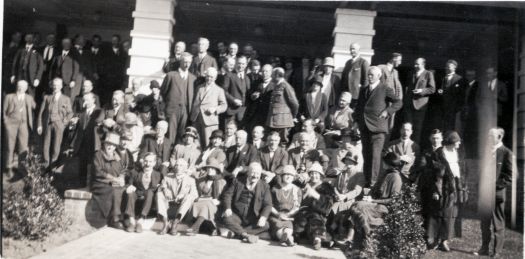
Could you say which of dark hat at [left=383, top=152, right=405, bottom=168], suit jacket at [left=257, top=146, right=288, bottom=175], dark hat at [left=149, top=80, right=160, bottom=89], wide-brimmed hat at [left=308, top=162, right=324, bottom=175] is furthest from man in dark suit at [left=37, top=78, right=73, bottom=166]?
dark hat at [left=383, top=152, right=405, bottom=168]

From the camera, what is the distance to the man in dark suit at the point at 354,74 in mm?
5820

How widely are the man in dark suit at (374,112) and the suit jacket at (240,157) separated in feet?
3.89

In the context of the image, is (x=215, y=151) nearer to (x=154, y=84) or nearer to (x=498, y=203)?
(x=154, y=84)

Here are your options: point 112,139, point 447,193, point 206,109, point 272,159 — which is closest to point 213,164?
point 272,159

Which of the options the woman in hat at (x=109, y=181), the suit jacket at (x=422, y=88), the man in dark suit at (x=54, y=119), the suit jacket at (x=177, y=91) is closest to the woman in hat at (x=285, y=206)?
the suit jacket at (x=177, y=91)

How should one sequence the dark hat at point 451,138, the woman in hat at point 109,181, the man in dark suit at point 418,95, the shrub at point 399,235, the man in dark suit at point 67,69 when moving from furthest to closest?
the man in dark suit at point 67,69
the man in dark suit at point 418,95
the dark hat at point 451,138
the woman in hat at point 109,181
the shrub at point 399,235

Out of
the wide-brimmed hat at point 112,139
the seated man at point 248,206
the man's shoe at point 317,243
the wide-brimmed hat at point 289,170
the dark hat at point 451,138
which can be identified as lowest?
the man's shoe at point 317,243

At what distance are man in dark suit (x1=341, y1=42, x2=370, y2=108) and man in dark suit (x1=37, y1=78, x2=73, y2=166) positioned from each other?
3.18 m

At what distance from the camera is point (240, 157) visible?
17.7 feet

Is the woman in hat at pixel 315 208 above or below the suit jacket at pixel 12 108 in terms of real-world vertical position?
below

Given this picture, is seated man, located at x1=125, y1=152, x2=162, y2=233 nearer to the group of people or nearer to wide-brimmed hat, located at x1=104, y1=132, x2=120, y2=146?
the group of people

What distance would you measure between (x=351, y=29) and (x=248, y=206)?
2616 mm

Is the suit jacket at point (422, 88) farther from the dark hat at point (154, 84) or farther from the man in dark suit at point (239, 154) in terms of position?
the dark hat at point (154, 84)

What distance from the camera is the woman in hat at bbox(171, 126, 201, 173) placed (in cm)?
543
